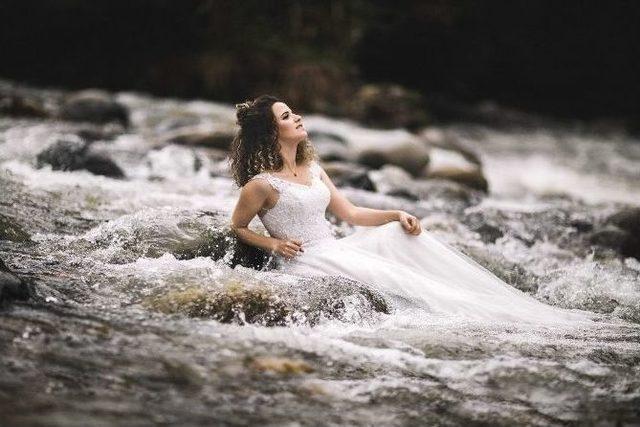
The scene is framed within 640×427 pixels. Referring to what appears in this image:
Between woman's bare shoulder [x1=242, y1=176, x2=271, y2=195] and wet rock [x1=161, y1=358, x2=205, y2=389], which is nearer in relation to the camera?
wet rock [x1=161, y1=358, x2=205, y2=389]

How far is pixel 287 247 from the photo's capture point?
204 inches

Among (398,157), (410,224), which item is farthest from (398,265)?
(398,157)

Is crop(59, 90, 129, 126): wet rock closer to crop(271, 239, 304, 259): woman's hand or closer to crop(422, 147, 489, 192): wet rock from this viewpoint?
crop(422, 147, 489, 192): wet rock

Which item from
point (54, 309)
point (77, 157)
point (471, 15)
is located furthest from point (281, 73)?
point (54, 309)

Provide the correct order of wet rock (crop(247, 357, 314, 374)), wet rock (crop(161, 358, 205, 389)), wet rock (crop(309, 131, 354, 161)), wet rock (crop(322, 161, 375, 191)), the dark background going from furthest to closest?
1. the dark background
2. wet rock (crop(309, 131, 354, 161))
3. wet rock (crop(322, 161, 375, 191))
4. wet rock (crop(247, 357, 314, 374))
5. wet rock (crop(161, 358, 205, 389))

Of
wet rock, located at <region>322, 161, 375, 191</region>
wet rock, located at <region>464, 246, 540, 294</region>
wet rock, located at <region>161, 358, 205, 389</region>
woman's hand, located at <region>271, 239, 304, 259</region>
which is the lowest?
wet rock, located at <region>161, 358, 205, 389</region>

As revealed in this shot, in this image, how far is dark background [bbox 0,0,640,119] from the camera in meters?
20.0

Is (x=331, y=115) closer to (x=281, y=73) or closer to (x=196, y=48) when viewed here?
(x=281, y=73)

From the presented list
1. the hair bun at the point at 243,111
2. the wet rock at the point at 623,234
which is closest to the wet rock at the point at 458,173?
the wet rock at the point at 623,234

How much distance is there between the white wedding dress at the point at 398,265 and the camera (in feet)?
16.0

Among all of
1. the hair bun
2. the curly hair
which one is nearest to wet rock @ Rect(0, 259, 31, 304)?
the curly hair

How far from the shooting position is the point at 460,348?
4.11 m

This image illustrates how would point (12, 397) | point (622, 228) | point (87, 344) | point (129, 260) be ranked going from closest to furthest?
point (12, 397), point (87, 344), point (129, 260), point (622, 228)

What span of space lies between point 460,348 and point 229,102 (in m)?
15.9
